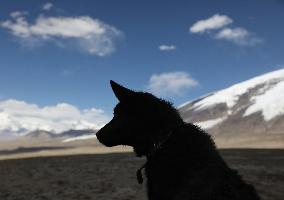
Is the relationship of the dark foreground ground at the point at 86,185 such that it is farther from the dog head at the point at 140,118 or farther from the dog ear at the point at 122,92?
the dog ear at the point at 122,92

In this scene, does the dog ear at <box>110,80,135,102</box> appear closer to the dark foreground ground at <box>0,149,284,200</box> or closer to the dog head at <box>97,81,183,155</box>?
the dog head at <box>97,81,183,155</box>

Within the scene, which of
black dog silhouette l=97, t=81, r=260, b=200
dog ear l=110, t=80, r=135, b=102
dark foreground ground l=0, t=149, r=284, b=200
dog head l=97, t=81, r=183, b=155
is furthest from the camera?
dark foreground ground l=0, t=149, r=284, b=200

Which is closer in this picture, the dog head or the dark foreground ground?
the dog head

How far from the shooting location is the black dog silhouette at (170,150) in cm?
469

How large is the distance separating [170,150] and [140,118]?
0.57 meters

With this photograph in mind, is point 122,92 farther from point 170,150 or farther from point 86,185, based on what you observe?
point 86,185

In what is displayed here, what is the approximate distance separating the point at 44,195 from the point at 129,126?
47.3 feet

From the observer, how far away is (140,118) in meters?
5.71

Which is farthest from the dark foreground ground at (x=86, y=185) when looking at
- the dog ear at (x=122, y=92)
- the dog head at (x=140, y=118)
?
the dog ear at (x=122, y=92)

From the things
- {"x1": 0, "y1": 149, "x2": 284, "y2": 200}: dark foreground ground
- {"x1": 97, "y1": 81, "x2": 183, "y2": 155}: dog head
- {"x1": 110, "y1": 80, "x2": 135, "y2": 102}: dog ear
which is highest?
{"x1": 110, "y1": 80, "x2": 135, "y2": 102}: dog ear

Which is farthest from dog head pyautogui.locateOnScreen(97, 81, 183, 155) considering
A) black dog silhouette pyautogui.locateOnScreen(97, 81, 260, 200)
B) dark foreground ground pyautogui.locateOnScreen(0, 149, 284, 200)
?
dark foreground ground pyautogui.locateOnScreen(0, 149, 284, 200)

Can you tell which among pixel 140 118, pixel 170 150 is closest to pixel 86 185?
pixel 140 118

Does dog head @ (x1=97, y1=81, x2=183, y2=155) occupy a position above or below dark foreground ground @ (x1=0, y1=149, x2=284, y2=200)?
above

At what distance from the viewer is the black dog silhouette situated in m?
4.69
